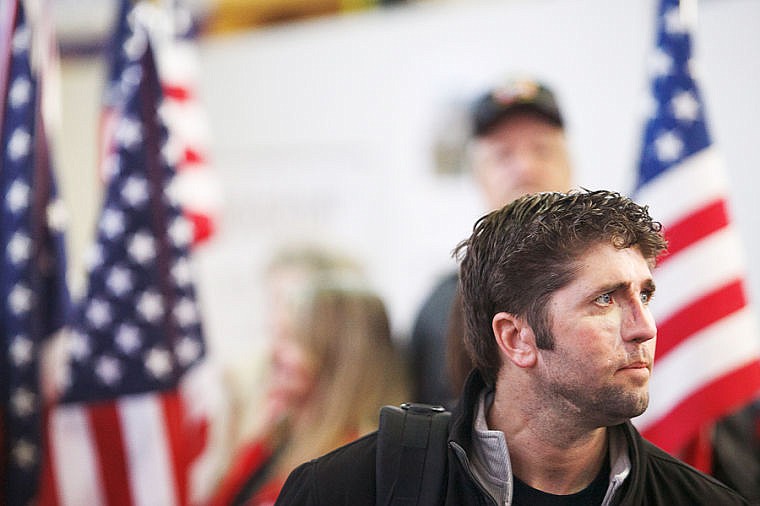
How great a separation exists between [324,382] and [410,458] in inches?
57.6

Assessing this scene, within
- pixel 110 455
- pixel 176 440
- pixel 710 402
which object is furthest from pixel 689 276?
pixel 110 455

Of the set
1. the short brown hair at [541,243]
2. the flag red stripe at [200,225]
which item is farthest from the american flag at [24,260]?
the short brown hair at [541,243]

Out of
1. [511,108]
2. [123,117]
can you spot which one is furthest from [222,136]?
[511,108]

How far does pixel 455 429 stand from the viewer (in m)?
1.78

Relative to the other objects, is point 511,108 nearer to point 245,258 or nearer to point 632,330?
point 632,330

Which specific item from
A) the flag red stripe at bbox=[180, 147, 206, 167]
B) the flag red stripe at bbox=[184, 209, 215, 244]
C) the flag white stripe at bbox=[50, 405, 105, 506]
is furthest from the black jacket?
the flag red stripe at bbox=[180, 147, 206, 167]

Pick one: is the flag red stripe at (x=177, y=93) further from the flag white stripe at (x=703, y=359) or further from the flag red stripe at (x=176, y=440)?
the flag white stripe at (x=703, y=359)

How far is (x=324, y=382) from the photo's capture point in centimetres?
321

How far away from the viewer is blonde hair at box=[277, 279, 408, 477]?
3.10 metres

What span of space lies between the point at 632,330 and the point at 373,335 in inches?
64.5

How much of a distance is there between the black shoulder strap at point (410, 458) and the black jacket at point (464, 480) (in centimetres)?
3

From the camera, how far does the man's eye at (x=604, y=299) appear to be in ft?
5.62

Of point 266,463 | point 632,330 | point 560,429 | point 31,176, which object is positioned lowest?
point 266,463

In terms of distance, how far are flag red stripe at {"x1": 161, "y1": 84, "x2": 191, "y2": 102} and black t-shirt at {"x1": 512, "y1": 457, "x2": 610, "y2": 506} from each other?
131 inches
